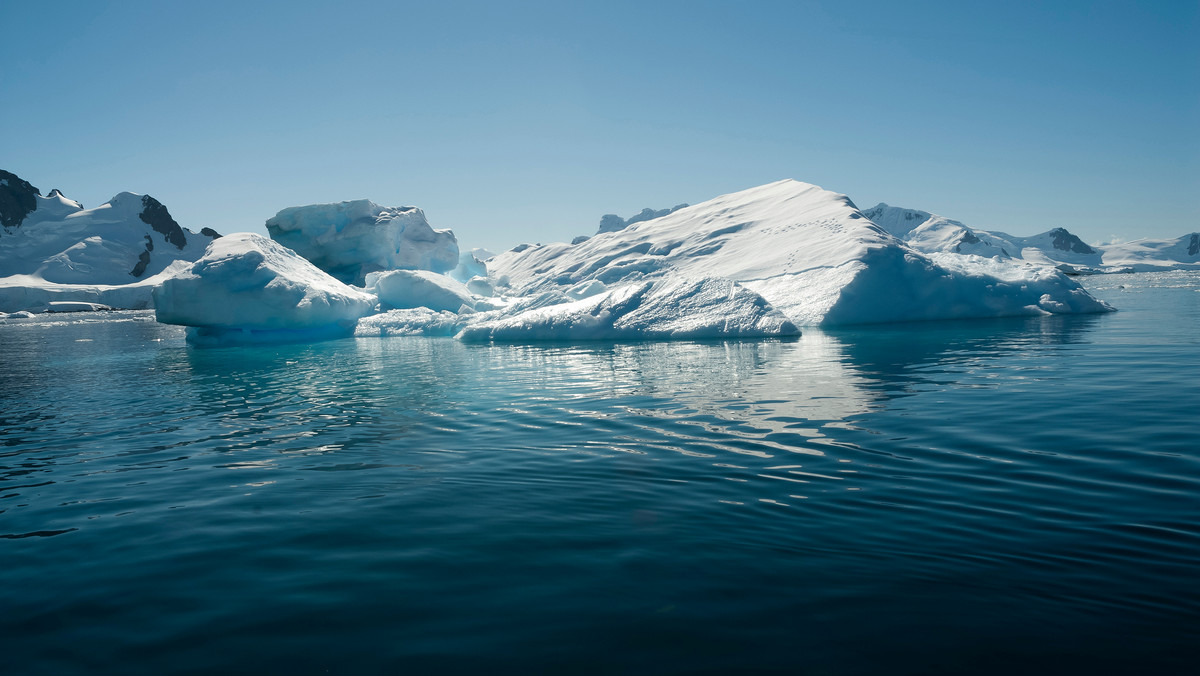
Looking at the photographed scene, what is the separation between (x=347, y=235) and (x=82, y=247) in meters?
76.4

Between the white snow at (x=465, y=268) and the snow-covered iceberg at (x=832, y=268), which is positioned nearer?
the snow-covered iceberg at (x=832, y=268)

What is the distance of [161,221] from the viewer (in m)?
106

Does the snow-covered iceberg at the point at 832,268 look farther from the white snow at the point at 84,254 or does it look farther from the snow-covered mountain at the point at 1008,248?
the snow-covered mountain at the point at 1008,248

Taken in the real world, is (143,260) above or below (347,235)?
above

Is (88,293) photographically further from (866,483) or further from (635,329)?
(866,483)

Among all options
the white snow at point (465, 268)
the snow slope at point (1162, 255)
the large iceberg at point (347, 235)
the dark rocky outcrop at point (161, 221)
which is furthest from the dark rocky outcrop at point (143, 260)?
the snow slope at point (1162, 255)

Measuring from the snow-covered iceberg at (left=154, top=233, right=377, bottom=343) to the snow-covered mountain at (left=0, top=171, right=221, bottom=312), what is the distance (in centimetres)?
6716

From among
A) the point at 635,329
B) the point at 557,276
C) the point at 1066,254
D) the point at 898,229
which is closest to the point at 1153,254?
the point at 1066,254

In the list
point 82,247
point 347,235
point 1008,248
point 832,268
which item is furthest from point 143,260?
point 1008,248

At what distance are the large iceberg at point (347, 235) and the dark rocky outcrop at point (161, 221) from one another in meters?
77.7

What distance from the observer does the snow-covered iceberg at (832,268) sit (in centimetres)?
2436

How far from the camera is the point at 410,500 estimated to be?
5.30 meters

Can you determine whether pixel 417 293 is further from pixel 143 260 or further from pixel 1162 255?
pixel 1162 255

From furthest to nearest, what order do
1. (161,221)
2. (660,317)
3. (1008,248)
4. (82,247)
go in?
(1008,248), (161,221), (82,247), (660,317)
